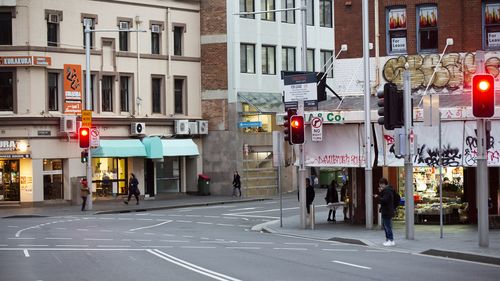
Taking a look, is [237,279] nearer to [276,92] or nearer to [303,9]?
[303,9]

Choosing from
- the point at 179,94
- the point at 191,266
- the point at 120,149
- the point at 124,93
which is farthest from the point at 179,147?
the point at 191,266

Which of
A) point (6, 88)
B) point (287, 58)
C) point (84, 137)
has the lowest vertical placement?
point (84, 137)

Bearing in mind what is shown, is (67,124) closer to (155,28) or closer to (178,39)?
(155,28)

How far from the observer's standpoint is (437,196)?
32.0 meters

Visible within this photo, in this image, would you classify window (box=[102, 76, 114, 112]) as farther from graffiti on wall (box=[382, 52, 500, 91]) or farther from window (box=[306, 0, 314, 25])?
graffiti on wall (box=[382, 52, 500, 91])

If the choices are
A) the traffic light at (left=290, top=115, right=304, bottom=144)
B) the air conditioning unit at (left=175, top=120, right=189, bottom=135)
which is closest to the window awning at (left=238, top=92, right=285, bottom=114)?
the air conditioning unit at (left=175, top=120, right=189, bottom=135)

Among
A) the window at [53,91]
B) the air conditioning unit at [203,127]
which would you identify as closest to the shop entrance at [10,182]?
the window at [53,91]

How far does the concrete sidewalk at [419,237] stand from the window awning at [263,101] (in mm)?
20544

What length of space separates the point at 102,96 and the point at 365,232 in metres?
25.5

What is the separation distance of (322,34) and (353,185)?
30907mm

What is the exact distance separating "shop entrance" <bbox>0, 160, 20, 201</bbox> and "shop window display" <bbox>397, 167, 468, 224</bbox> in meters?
A: 24.1

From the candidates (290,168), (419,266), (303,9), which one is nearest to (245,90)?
(290,168)

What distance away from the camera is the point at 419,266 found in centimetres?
1934

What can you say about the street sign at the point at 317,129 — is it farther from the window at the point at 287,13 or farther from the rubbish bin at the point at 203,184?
the window at the point at 287,13
